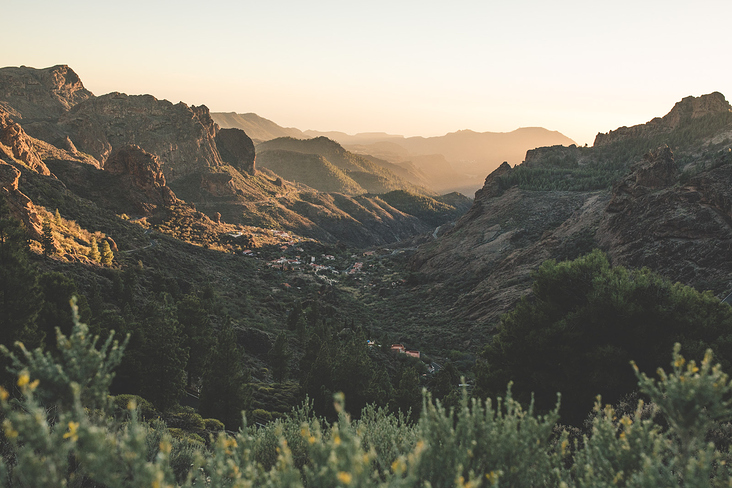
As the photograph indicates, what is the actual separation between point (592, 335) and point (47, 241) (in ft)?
117

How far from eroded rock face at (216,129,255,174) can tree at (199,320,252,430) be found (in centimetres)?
12693

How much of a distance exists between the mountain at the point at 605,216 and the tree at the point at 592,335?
63.6ft

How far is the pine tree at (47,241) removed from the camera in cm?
3069

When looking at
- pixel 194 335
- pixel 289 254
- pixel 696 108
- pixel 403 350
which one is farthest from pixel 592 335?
pixel 696 108

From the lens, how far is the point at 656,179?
164 feet

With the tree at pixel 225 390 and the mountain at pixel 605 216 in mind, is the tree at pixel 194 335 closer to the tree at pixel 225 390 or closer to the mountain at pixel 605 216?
the tree at pixel 225 390

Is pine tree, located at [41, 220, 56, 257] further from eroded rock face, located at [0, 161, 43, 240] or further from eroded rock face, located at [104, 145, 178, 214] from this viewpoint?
eroded rock face, located at [104, 145, 178, 214]

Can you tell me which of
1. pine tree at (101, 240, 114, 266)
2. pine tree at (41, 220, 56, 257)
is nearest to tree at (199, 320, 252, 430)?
pine tree at (41, 220, 56, 257)

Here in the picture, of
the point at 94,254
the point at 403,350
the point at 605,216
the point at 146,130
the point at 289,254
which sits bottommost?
the point at 403,350

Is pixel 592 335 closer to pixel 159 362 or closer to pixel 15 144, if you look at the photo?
pixel 159 362

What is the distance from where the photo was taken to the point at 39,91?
124688 millimetres

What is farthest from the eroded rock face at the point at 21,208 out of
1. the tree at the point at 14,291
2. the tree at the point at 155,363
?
the tree at the point at 14,291

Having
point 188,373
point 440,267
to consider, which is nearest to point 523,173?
point 440,267

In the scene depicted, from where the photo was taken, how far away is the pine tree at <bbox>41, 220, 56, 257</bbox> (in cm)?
3069
